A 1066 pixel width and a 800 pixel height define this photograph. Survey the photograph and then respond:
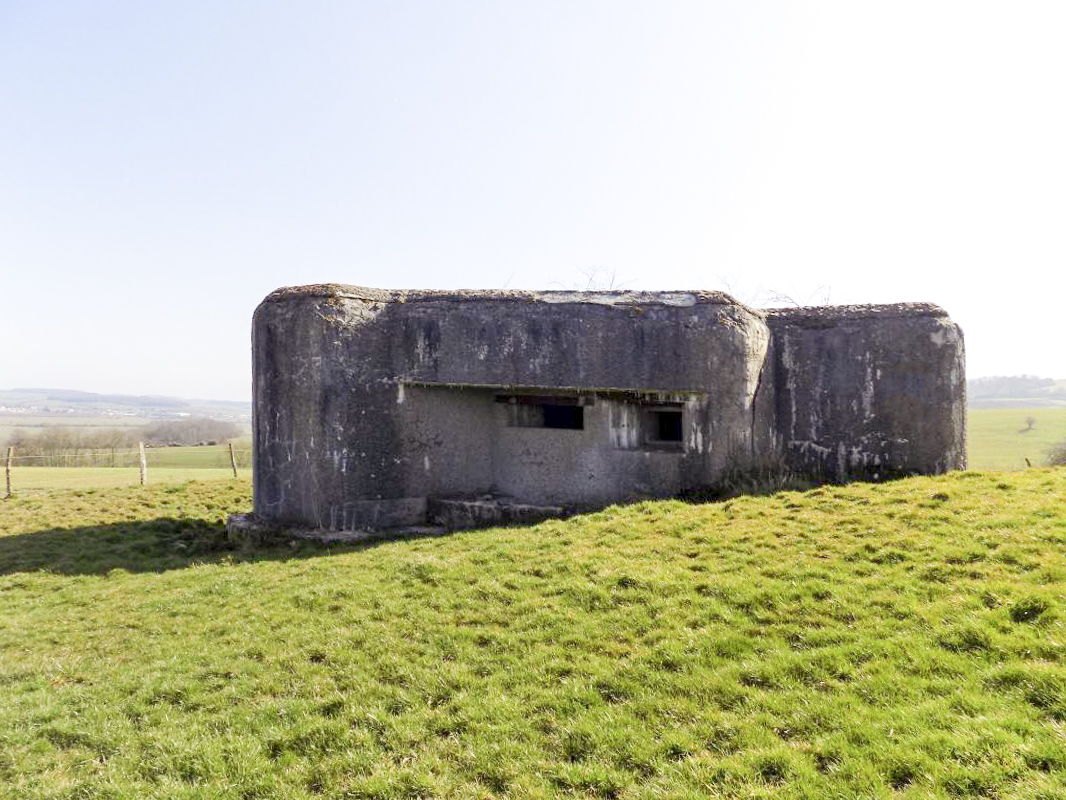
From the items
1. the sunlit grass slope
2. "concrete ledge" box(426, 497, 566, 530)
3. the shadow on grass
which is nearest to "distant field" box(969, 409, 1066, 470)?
"concrete ledge" box(426, 497, 566, 530)

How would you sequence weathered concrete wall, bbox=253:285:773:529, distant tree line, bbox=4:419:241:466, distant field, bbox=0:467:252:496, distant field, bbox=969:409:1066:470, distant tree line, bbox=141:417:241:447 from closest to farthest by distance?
weathered concrete wall, bbox=253:285:773:529 < distant field, bbox=0:467:252:496 < distant tree line, bbox=4:419:241:466 < distant field, bbox=969:409:1066:470 < distant tree line, bbox=141:417:241:447

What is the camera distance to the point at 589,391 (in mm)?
10797

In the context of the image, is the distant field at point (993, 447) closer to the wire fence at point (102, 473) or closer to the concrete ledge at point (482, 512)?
the wire fence at point (102, 473)

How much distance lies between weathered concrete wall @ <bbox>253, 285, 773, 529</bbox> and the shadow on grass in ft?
2.71

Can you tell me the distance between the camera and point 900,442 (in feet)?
34.1

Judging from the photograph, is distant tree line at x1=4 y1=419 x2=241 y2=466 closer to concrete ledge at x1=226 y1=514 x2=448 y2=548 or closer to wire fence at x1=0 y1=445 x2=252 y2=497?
wire fence at x1=0 y1=445 x2=252 y2=497

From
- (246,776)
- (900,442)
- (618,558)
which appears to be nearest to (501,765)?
(246,776)

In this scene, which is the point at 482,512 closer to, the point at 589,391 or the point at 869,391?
the point at 589,391

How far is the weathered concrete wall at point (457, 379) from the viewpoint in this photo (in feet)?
33.4

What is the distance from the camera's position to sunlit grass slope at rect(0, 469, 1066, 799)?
397 centimetres

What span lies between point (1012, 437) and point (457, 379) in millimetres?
57213

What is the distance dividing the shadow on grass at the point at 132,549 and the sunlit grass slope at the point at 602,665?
4.12ft

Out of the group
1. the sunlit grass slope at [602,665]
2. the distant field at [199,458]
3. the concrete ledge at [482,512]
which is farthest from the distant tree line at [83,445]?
the sunlit grass slope at [602,665]

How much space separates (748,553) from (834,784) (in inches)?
147
